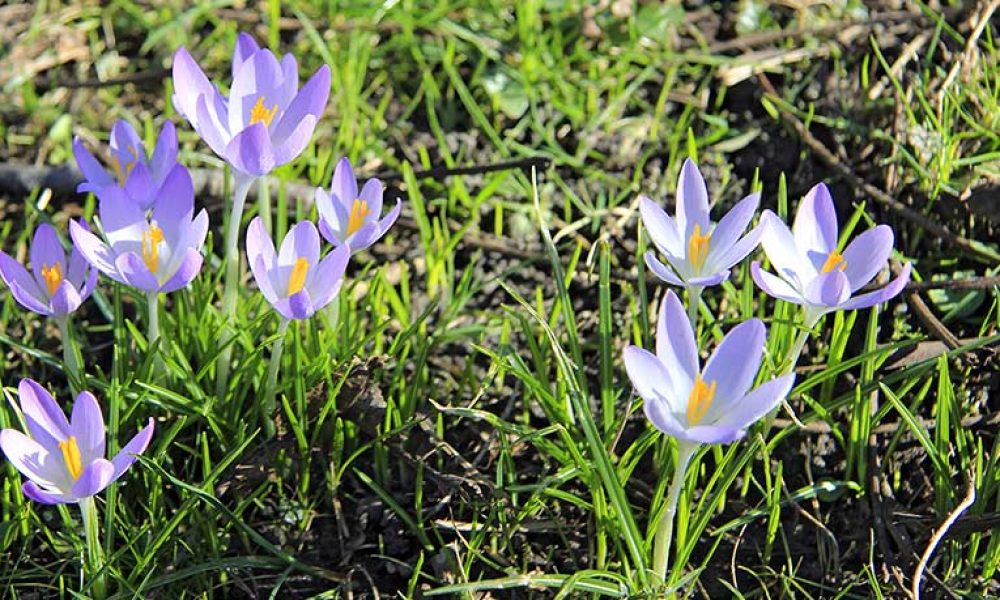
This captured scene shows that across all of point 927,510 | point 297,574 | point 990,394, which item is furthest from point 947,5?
point 297,574

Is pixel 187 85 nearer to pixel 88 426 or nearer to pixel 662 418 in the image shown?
pixel 88 426

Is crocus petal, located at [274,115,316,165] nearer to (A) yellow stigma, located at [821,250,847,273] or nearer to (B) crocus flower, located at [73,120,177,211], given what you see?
(B) crocus flower, located at [73,120,177,211]

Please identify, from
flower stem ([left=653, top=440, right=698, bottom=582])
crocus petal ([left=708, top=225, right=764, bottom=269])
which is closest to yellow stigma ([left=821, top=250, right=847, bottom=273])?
crocus petal ([left=708, top=225, right=764, bottom=269])

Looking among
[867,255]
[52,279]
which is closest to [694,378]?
[867,255]

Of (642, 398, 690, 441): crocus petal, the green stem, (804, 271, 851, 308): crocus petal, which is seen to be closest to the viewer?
(642, 398, 690, 441): crocus petal

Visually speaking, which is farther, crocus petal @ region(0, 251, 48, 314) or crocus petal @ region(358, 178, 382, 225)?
crocus petal @ region(358, 178, 382, 225)

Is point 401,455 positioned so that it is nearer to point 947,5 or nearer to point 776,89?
point 776,89
